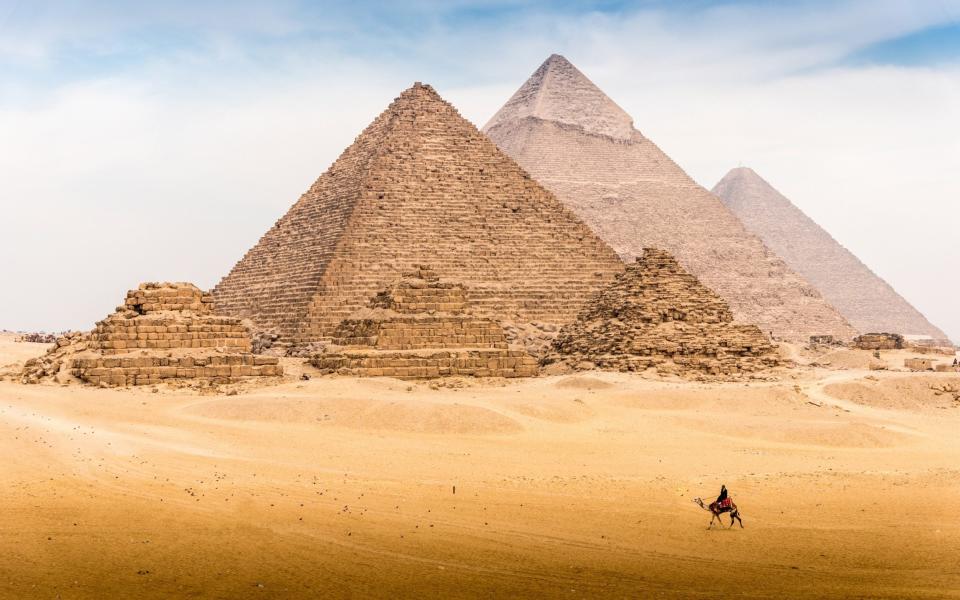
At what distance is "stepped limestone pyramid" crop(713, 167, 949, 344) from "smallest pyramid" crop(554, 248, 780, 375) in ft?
217

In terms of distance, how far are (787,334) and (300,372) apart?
53132 millimetres

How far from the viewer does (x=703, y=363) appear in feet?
93.6

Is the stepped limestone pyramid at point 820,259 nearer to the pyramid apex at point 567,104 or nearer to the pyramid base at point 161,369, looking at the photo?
the pyramid apex at point 567,104

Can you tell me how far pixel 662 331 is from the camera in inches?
1152

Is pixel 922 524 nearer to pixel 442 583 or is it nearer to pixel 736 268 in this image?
pixel 442 583

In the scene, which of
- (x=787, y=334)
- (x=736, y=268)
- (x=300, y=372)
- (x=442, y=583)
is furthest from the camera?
(x=736, y=268)

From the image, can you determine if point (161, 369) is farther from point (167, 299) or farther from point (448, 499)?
point (448, 499)

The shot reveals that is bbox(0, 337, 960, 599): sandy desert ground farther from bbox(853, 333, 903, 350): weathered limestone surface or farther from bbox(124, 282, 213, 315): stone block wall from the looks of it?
bbox(853, 333, 903, 350): weathered limestone surface

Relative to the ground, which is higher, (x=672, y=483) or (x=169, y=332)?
(x=169, y=332)

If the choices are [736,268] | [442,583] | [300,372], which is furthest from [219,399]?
[736,268]

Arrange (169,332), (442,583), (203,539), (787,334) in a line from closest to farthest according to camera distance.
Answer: (442,583), (203,539), (169,332), (787,334)

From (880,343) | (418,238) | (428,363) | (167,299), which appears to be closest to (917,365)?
(880,343)

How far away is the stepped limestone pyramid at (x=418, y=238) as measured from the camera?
44062mm

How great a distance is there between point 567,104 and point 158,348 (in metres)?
68.1
